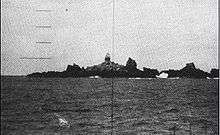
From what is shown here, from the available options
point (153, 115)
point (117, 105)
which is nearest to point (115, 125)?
point (153, 115)

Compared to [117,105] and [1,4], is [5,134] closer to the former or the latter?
[1,4]

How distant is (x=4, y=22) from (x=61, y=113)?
11.1 meters

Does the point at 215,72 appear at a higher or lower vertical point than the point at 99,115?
higher

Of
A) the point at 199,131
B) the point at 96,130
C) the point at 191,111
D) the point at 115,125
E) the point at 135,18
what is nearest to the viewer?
the point at 135,18

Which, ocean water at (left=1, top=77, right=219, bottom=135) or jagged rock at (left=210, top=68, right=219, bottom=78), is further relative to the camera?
ocean water at (left=1, top=77, right=219, bottom=135)

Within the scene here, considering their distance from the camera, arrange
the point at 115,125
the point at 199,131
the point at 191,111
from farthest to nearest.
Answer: the point at 191,111, the point at 115,125, the point at 199,131

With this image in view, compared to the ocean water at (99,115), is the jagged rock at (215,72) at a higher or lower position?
higher

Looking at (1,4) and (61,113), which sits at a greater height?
(1,4)

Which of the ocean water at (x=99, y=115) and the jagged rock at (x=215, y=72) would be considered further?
the ocean water at (x=99, y=115)

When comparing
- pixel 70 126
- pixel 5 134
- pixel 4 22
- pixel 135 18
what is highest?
pixel 135 18

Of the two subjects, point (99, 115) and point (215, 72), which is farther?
point (99, 115)

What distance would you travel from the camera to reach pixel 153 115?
12.8 m

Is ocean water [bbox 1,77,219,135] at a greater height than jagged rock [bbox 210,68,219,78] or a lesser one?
lesser

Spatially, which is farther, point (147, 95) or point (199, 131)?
point (147, 95)
